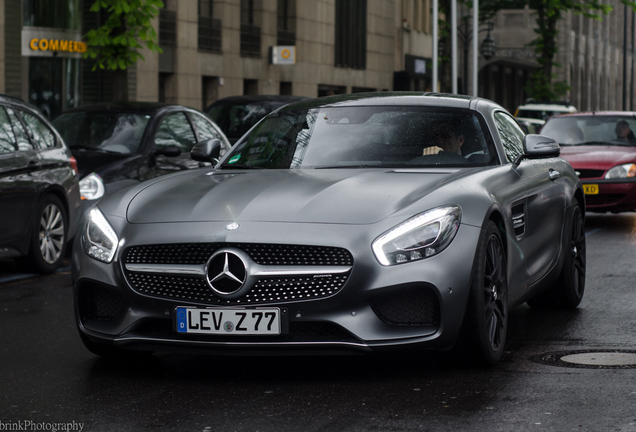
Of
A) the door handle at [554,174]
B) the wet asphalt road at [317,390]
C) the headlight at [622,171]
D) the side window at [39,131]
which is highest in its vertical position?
the side window at [39,131]

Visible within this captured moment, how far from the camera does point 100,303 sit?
19.3ft

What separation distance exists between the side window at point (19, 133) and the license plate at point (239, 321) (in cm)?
529

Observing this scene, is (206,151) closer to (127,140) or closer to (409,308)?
(409,308)

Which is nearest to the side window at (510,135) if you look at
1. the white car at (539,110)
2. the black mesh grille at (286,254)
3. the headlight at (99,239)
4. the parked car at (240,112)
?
the black mesh grille at (286,254)

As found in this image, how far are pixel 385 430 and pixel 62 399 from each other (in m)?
1.54

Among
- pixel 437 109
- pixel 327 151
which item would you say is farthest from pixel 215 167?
pixel 437 109

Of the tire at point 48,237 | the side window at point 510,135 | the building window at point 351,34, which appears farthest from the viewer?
the building window at point 351,34

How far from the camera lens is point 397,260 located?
5430 millimetres

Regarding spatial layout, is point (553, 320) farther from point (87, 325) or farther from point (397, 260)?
point (87, 325)

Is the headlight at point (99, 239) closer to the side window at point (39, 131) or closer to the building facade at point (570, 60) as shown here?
the side window at point (39, 131)

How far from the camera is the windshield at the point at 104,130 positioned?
41.2 ft

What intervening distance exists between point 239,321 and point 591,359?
77.4 inches

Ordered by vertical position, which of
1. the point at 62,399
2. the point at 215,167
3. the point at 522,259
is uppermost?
the point at 215,167

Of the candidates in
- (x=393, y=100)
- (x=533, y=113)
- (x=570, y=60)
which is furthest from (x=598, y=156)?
(x=570, y=60)
